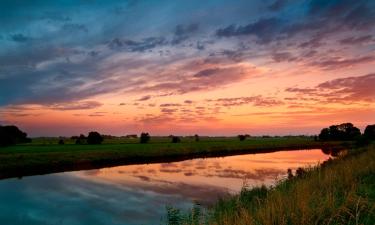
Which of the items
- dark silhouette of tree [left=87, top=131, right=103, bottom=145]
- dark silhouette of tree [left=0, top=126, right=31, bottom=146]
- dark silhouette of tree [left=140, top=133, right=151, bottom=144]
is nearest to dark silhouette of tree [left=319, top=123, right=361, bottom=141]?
dark silhouette of tree [left=140, top=133, right=151, bottom=144]

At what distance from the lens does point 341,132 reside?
117 meters

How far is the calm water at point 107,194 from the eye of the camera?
58.9 feet

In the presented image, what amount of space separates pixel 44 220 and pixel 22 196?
8103 mm

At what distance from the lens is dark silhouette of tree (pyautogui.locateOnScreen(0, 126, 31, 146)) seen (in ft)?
206

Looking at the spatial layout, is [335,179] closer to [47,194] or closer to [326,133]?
[47,194]

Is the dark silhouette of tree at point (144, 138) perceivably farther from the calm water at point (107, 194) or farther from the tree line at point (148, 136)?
the calm water at point (107, 194)

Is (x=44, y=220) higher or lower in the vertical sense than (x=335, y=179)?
lower

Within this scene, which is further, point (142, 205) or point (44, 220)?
point (142, 205)

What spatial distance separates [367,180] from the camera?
1237cm

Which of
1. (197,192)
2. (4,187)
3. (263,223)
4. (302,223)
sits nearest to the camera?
(302,223)

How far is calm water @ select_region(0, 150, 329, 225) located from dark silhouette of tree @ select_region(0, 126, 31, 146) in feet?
104

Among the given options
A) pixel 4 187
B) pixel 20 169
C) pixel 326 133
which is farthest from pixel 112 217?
pixel 326 133

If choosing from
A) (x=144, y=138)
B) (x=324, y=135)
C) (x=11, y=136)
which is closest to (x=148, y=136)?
(x=144, y=138)

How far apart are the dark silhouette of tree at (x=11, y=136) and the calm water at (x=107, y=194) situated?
1242 inches
